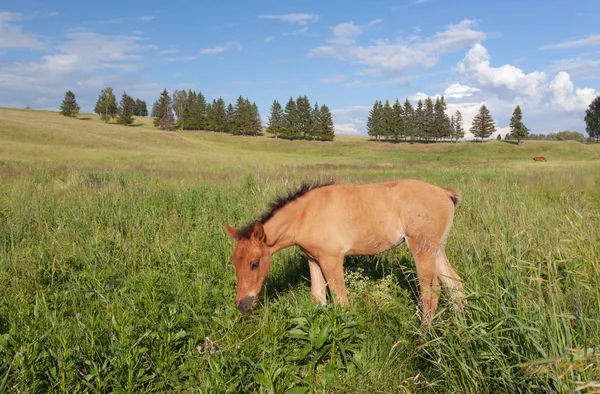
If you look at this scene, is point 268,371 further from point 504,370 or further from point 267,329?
point 504,370

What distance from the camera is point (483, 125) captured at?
92.2 metres

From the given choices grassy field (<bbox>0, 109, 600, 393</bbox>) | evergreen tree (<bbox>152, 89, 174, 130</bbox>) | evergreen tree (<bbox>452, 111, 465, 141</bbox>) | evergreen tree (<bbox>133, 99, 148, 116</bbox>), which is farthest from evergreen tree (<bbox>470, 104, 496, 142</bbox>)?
evergreen tree (<bbox>133, 99, 148, 116</bbox>)

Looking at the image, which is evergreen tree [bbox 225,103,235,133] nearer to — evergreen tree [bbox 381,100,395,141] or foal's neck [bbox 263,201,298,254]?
evergreen tree [bbox 381,100,395,141]

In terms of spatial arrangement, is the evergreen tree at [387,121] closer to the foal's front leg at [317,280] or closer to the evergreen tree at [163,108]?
the evergreen tree at [163,108]

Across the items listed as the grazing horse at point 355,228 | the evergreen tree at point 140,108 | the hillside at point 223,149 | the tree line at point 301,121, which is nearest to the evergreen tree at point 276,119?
the tree line at point 301,121

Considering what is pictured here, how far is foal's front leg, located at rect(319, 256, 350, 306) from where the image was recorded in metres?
4.22

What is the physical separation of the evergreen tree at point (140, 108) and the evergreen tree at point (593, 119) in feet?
498

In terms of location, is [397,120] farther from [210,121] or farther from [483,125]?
[210,121]

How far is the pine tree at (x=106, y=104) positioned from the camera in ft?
314

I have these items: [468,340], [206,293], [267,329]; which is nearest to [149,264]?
[206,293]

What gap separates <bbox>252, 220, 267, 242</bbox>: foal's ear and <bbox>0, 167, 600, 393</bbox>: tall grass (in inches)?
28.9

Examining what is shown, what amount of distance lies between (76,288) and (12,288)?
721 mm

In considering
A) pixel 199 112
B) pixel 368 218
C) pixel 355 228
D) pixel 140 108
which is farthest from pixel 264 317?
pixel 140 108

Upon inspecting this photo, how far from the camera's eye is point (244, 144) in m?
74.1
